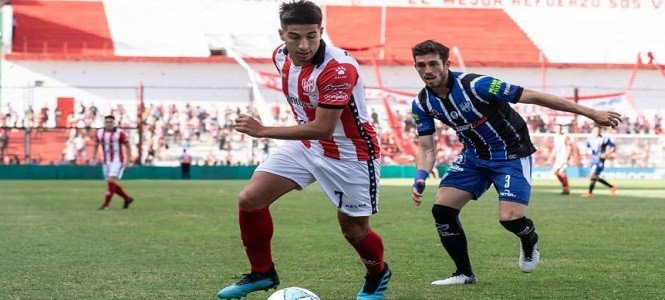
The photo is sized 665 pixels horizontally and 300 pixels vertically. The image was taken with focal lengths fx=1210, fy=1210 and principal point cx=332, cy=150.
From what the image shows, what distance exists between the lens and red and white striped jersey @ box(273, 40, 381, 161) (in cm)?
777

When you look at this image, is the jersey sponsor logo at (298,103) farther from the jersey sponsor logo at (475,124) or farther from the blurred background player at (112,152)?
the blurred background player at (112,152)

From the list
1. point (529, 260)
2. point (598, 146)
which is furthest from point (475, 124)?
point (598, 146)

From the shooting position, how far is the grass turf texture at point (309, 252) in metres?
9.24

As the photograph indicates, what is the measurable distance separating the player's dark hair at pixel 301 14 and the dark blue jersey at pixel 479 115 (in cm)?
221

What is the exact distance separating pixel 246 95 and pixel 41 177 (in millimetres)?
9143

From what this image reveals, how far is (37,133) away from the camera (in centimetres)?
4175

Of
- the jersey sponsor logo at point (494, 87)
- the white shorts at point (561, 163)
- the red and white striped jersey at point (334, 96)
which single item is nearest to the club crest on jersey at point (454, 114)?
the jersey sponsor logo at point (494, 87)

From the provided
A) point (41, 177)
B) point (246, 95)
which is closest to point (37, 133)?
point (41, 177)

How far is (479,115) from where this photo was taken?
31.7 ft

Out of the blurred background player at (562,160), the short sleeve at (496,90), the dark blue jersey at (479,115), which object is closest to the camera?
the short sleeve at (496,90)

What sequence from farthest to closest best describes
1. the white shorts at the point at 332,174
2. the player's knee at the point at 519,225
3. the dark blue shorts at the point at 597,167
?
the dark blue shorts at the point at 597,167, the player's knee at the point at 519,225, the white shorts at the point at 332,174

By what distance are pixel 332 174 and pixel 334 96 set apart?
0.70 meters

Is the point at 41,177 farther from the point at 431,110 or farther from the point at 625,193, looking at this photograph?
the point at 431,110

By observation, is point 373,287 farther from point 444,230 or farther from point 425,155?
point 425,155
